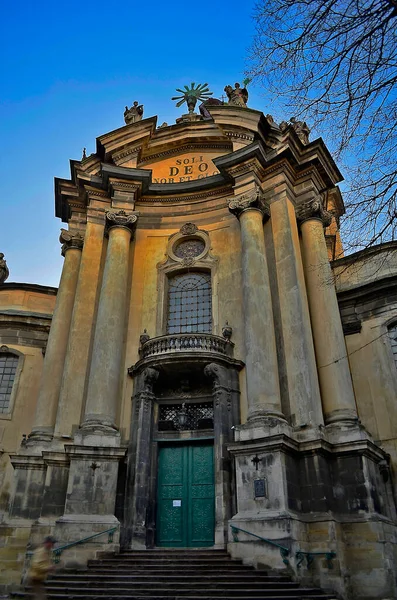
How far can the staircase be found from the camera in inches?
388

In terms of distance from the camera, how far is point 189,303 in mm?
17984

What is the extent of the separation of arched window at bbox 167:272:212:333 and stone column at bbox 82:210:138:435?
1799mm

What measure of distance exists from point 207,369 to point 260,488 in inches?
160

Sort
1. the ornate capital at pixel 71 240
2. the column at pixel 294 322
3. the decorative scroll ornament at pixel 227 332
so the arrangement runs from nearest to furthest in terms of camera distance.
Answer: the column at pixel 294 322
the decorative scroll ornament at pixel 227 332
the ornate capital at pixel 71 240

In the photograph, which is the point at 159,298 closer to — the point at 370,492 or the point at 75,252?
the point at 75,252

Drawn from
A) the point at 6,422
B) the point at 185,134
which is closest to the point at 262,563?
the point at 6,422

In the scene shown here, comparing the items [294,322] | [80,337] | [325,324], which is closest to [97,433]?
[80,337]

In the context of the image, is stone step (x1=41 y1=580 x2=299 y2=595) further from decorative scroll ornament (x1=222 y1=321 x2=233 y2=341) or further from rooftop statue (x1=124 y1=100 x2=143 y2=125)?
rooftop statue (x1=124 y1=100 x2=143 y2=125)

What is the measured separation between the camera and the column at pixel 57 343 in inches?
619

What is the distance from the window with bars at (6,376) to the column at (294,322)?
1010 centimetres

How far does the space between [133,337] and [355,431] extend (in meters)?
7.77

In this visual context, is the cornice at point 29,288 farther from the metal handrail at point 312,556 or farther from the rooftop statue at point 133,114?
the metal handrail at point 312,556

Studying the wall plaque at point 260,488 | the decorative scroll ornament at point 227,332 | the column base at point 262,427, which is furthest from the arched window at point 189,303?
the wall plaque at point 260,488

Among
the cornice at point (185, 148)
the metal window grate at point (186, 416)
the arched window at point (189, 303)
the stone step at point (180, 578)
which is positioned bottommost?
the stone step at point (180, 578)
